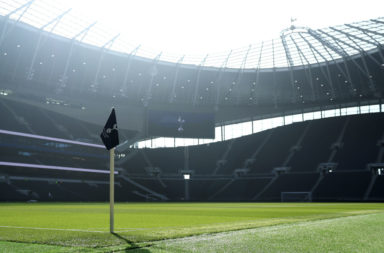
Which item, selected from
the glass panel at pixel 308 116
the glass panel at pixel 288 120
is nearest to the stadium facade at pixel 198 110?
the glass panel at pixel 288 120

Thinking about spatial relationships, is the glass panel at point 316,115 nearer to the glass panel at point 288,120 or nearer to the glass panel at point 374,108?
the glass panel at point 288,120

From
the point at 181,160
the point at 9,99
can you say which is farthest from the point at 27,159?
the point at 181,160

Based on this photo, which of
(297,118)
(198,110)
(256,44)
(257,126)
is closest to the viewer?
(256,44)

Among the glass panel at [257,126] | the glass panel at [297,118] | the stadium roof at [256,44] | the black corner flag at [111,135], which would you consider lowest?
the black corner flag at [111,135]

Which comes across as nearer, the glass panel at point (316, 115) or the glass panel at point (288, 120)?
the glass panel at point (316, 115)

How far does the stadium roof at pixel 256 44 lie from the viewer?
52188mm

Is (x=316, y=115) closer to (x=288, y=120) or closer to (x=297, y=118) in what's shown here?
(x=297, y=118)

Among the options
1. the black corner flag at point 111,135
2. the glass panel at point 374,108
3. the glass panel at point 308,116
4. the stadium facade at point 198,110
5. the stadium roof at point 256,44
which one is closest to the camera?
the black corner flag at point 111,135

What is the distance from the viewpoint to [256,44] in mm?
63750

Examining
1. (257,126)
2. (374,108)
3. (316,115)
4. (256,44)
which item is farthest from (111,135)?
(257,126)

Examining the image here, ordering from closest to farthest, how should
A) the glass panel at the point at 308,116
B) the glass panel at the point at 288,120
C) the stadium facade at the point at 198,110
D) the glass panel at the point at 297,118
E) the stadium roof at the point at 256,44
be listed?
the stadium roof at the point at 256,44
the stadium facade at the point at 198,110
the glass panel at the point at 308,116
the glass panel at the point at 297,118
the glass panel at the point at 288,120

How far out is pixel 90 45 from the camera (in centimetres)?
6238

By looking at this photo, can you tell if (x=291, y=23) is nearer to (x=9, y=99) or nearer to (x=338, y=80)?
Result: (x=338, y=80)

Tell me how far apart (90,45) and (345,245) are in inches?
2360
